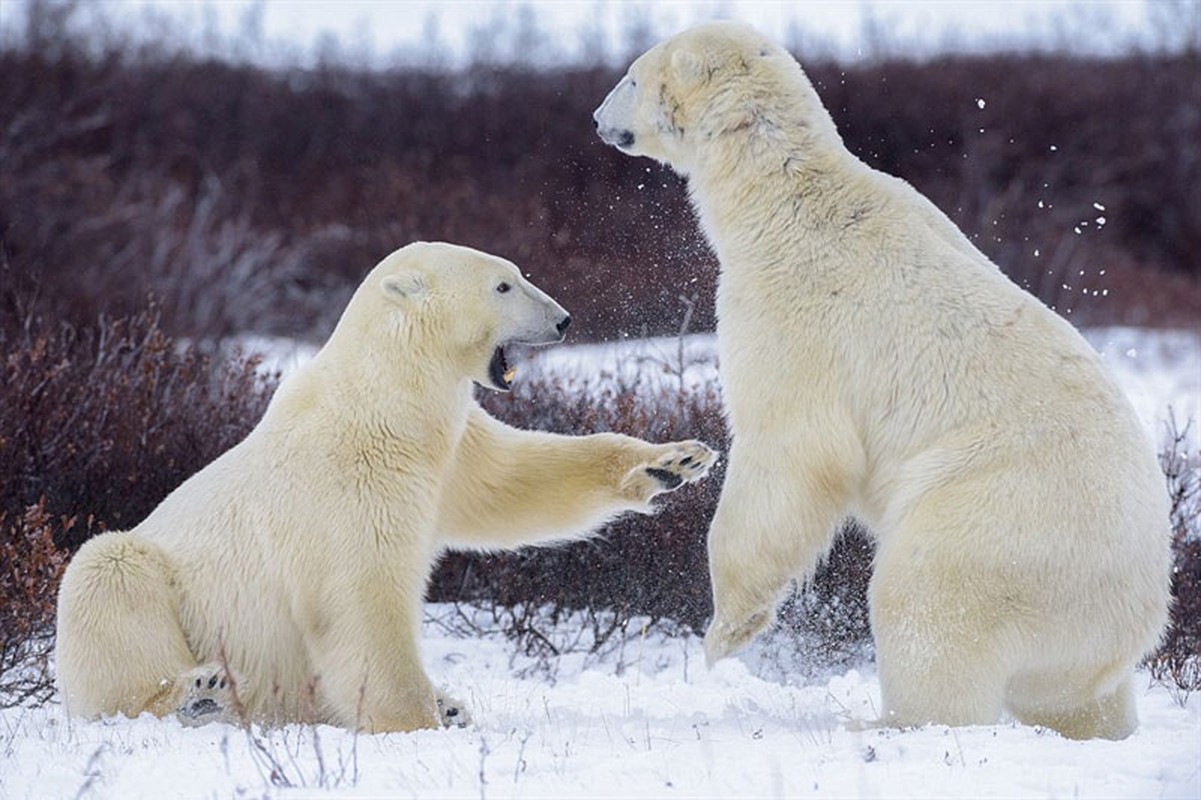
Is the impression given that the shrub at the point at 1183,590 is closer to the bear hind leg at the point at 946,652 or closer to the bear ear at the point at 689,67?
the bear hind leg at the point at 946,652

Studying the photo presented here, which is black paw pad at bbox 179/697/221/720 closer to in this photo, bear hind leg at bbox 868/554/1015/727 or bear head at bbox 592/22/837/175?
bear hind leg at bbox 868/554/1015/727

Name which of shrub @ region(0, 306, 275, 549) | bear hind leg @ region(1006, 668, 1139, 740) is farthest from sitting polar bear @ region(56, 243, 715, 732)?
shrub @ region(0, 306, 275, 549)

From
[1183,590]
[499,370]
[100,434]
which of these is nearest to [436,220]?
[100,434]

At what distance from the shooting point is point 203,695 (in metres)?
3.49

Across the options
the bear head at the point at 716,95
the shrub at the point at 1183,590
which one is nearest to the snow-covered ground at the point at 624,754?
the shrub at the point at 1183,590

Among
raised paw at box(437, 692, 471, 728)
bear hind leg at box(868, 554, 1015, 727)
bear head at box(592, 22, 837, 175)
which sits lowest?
raised paw at box(437, 692, 471, 728)

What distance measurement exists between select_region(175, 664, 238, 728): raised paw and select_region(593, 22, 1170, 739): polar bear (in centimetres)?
108

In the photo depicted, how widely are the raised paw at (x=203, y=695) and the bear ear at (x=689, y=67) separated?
5.60 ft

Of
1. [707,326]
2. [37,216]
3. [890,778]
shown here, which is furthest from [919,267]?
[37,216]

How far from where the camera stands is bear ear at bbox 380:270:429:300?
3799 millimetres

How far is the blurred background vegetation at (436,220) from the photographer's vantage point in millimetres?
5492

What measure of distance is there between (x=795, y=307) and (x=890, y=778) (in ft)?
3.81

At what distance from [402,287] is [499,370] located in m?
0.31

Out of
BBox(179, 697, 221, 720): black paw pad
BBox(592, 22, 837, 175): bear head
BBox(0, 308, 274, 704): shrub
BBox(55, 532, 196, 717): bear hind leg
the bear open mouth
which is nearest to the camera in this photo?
BBox(179, 697, 221, 720): black paw pad
